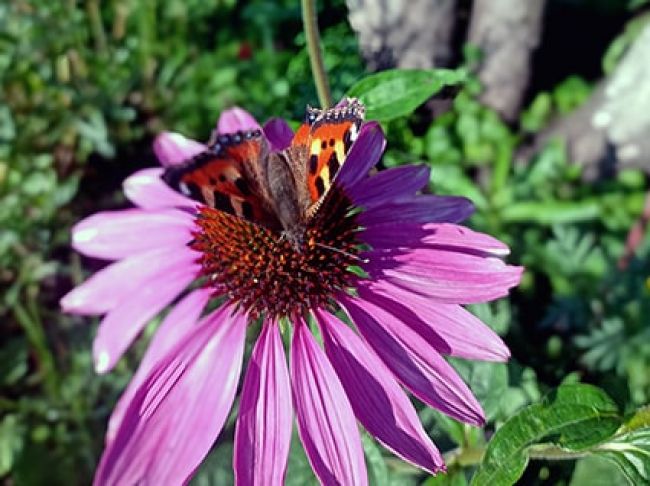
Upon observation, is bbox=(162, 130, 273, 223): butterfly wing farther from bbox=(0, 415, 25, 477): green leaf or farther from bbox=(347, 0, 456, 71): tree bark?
bbox=(0, 415, 25, 477): green leaf

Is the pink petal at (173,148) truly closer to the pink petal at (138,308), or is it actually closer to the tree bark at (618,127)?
the pink petal at (138,308)

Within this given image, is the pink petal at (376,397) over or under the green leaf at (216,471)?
over

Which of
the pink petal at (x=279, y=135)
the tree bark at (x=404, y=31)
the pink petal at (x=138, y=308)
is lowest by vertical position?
the pink petal at (x=138, y=308)

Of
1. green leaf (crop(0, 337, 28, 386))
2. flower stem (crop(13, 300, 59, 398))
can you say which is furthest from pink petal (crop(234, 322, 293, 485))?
green leaf (crop(0, 337, 28, 386))

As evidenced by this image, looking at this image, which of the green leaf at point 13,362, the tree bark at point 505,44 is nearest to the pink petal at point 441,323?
the green leaf at point 13,362

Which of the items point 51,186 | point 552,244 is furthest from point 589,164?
point 51,186

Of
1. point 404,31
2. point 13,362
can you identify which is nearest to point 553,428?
point 404,31
